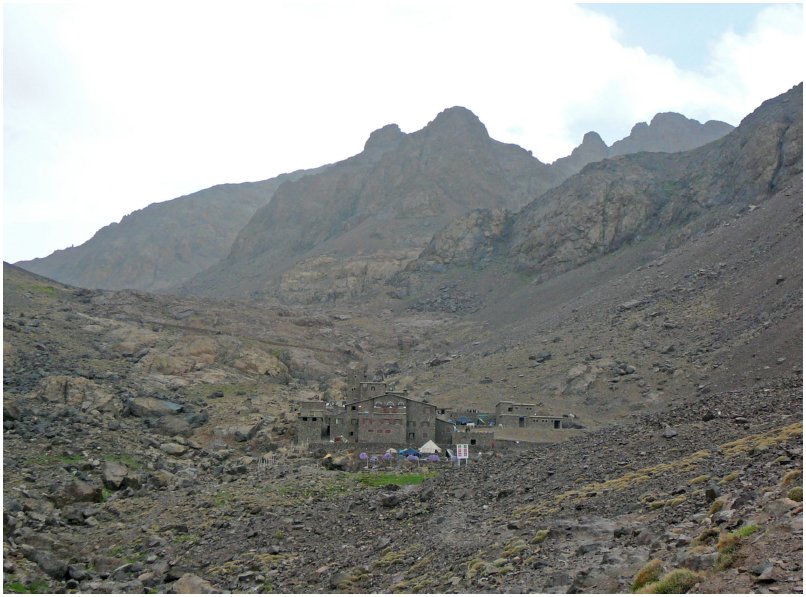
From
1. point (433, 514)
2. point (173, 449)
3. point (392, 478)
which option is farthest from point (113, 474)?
point (433, 514)

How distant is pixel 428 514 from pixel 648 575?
1894cm

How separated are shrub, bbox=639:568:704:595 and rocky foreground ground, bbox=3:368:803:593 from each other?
12cm

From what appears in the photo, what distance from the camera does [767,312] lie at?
83.1 metres

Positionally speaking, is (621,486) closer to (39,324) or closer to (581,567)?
(581,567)

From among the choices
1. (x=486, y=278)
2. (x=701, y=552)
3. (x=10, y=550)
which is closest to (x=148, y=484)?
(x=10, y=550)

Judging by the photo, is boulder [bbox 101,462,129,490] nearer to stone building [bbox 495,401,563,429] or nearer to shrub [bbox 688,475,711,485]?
stone building [bbox 495,401,563,429]

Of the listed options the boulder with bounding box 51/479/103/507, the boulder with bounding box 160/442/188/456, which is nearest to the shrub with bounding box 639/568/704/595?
the boulder with bounding box 51/479/103/507

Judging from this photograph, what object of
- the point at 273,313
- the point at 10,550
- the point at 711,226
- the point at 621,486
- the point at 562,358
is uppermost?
the point at 711,226

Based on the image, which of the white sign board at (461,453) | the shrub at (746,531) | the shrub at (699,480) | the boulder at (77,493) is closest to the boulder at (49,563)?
the boulder at (77,493)

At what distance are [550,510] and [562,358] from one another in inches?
2479

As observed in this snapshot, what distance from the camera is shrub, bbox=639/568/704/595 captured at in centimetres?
1988

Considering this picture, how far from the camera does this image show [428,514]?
39750 millimetres

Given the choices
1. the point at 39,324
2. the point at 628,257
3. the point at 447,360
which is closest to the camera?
the point at 39,324

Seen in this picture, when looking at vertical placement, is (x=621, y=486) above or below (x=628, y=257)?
below
